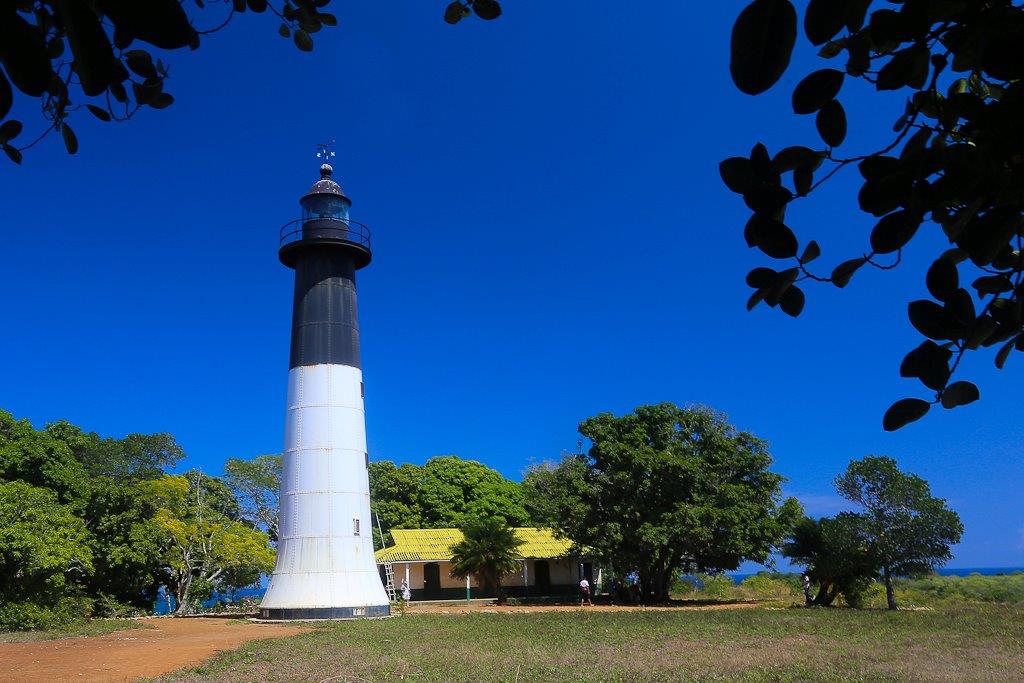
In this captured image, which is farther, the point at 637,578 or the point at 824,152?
the point at 637,578

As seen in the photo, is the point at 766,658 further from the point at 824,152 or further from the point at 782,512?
the point at 782,512

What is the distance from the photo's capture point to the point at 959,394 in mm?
1461

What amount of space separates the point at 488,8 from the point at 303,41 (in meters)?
0.78

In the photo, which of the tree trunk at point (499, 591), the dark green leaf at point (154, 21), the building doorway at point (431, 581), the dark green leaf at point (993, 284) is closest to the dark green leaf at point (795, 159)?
the dark green leaf at point (993, 284)

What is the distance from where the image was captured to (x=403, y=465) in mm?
43844

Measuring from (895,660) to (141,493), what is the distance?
2177 centimetres

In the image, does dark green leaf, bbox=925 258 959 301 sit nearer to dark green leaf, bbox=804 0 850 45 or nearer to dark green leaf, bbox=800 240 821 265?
dark green leaf, bbox=800 240 821 265

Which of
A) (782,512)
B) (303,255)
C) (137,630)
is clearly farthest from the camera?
(782,512)

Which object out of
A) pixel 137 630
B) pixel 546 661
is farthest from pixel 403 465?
pixel 546 661

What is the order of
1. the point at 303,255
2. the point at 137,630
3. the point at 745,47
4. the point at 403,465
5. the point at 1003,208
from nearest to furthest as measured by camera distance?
the point at 745,47 < the point at 1003,208 < the point at 137,630 < the point at 303,255 < the point at 403,465

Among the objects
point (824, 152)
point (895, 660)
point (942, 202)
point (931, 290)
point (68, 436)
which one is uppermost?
point (68, 436)

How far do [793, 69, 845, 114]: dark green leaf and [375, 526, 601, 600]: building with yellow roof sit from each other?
29.8 metres

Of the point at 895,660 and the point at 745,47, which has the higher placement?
the point at 745,47

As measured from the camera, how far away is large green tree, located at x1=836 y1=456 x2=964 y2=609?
23.1 metres
